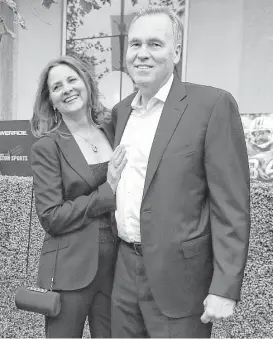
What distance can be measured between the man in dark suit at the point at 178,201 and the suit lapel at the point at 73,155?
297 mm

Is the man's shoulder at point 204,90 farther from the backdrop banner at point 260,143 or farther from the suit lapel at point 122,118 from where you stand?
the backdrop banner at point 260,143

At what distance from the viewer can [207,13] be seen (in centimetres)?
564

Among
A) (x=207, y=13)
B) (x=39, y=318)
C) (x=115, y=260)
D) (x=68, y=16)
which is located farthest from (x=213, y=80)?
(x=115, y=260)

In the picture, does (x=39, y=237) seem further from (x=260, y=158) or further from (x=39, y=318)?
(x=260, y=158)

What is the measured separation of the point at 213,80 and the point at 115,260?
3.88 m

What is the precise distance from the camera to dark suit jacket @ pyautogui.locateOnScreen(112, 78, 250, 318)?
175 centimetres

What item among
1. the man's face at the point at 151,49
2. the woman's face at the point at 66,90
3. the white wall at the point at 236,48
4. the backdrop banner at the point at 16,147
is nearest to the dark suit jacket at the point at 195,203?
the man's face at the point at 151,49

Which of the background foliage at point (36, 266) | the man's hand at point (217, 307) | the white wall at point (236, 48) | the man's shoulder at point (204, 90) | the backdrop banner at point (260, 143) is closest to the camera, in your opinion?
the man's hand at point (217, 307)

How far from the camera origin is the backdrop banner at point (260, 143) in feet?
14.5

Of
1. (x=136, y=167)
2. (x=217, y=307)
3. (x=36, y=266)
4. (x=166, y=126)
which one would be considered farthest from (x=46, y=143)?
(x=36, y=266)

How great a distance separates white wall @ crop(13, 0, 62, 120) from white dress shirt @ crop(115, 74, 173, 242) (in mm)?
4622

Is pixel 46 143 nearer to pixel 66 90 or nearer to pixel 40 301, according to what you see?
pixel 66 90

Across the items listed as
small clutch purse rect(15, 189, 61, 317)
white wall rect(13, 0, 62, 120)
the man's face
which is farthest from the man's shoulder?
white wall rect(13, 0, 62, 120)

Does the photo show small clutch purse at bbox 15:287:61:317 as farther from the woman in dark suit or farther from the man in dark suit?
the man in dark suit
